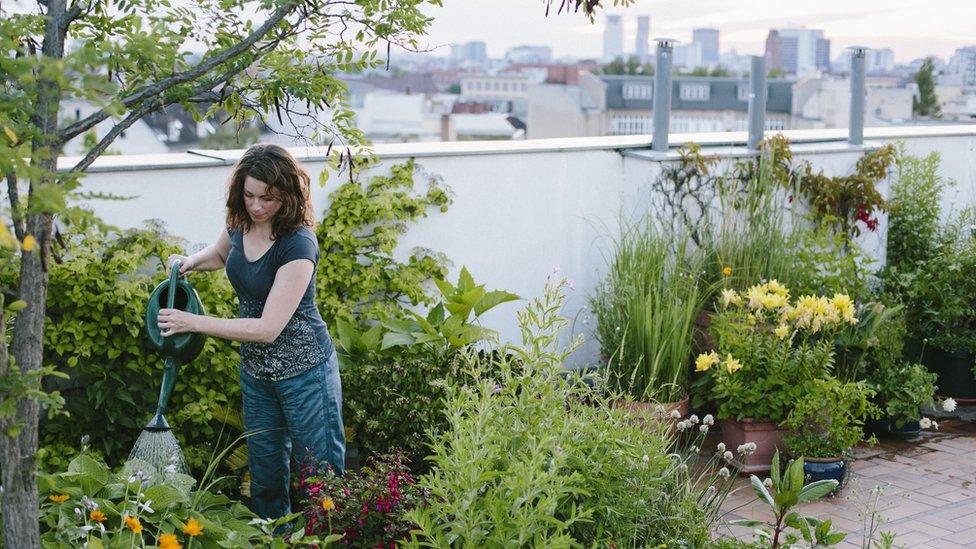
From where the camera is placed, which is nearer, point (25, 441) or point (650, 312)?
point (25, 441)

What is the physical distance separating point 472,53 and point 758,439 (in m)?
132

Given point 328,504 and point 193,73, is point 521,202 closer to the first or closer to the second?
point 328,504

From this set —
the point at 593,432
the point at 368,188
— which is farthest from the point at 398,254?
the point at 593,432

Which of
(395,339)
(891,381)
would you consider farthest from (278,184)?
(891,381)

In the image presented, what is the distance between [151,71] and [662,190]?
3696 millimetres

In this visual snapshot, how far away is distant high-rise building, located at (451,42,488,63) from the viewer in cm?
13362

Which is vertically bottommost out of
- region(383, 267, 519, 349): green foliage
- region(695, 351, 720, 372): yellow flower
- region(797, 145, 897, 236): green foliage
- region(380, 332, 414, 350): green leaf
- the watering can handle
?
region(695, 351, 720, 372): yellow flower

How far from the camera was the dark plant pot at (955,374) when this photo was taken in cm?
624

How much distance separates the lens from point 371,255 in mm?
4930

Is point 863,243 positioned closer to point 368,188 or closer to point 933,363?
point 933,363

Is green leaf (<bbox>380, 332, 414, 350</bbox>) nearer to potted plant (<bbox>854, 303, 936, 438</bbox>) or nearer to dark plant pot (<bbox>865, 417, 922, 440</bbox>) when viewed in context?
potted plant (<bbox>854, 303, 936, 438</bbox>)

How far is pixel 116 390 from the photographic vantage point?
4.06 meters

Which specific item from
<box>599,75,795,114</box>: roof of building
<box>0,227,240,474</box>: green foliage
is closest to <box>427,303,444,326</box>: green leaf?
<box>0,227,240,474</box>: green foliage

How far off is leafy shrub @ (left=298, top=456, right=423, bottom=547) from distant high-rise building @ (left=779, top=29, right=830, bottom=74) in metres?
93.5
